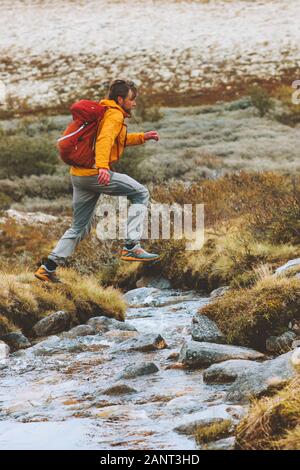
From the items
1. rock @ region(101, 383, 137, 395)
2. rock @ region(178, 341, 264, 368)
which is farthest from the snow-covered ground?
rock @ region(101, 383, 137, 395)

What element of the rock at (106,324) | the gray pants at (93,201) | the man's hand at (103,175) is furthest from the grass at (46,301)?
the man's hand at (103,175)

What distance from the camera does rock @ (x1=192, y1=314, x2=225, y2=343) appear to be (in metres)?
7.20

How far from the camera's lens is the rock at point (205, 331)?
7195 mm

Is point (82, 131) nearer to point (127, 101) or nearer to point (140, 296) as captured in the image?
point (127, 101)

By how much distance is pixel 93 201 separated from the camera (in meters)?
8.02

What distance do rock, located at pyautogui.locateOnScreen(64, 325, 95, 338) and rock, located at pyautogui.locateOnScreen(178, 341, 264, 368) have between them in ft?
6.05

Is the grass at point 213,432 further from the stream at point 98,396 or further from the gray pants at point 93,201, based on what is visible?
the gray pants at point 93,201

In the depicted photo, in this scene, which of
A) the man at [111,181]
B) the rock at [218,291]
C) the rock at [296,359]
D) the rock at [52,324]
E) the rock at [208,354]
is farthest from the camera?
the rock at [218,291]

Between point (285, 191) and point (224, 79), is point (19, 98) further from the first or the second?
point (285, 191)

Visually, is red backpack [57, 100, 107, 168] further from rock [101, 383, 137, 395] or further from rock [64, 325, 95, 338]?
rock [101, 383, 137, 395]

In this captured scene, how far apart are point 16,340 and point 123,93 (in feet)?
9.13

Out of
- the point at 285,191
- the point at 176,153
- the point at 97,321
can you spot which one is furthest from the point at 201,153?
the point at 97,321

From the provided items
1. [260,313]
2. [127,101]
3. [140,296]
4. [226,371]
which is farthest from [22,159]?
[226,371]

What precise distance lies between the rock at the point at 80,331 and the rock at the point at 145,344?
0.84m
